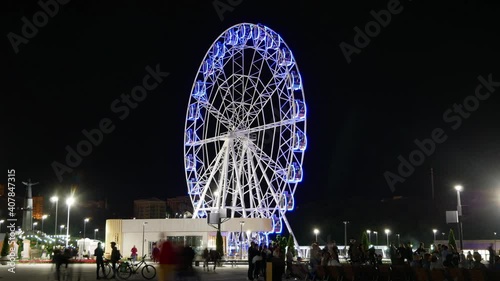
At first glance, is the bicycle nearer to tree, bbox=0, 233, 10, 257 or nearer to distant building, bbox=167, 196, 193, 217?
tree, bbox=0, 233, 10, 257

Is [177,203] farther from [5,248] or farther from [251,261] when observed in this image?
[251,261]

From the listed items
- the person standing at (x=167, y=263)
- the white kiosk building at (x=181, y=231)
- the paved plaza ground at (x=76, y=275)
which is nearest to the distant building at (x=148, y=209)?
the white kiosk building at (x=181, y=231)

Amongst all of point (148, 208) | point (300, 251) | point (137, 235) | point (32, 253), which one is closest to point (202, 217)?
point (137, 235)

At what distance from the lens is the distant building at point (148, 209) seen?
7100 inches

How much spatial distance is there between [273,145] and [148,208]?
→ 139724 millimetres

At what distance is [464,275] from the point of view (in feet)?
57.1

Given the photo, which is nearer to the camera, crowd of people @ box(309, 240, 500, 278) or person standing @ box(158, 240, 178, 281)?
person standing @ box(158, 240, 178, 281)

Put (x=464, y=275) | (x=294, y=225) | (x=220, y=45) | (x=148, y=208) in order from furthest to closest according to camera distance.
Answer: (x=148, y=208), (x=294, y=225), (x=220, y=45), (x=464, y=275)

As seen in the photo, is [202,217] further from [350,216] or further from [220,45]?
[350,216]

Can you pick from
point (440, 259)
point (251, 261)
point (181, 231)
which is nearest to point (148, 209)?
point (181, 231)

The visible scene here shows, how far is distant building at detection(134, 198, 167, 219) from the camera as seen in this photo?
180337 mm

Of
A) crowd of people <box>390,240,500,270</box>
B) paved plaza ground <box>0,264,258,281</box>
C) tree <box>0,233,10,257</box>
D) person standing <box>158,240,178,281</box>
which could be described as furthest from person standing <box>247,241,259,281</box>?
tree <box>0,233,10,257</box>

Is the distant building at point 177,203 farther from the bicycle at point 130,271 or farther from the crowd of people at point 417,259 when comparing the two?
the crowd of people at point 417,259

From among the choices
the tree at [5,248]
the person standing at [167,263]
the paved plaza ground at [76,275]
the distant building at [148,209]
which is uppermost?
the distant building at [148,209]
